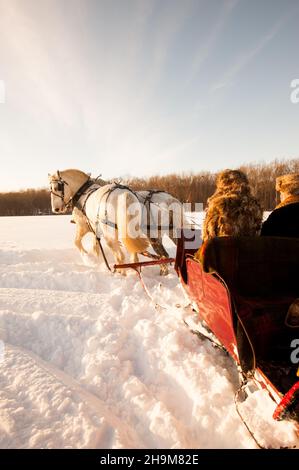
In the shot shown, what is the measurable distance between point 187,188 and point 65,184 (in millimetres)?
9137

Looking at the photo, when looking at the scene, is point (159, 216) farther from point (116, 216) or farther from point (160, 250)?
point (116, 216)

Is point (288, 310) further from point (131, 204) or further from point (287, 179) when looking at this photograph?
point (131, 204)

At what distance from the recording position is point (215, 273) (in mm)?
1604

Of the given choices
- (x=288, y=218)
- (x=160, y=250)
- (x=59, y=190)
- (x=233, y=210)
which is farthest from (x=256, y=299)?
(x=59, y=190)

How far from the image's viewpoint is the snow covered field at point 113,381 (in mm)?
1490

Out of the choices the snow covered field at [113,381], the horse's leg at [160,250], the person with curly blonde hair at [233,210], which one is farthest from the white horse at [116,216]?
the person with curly blonde hair at [233,210]

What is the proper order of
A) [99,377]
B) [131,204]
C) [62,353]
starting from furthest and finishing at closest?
[131,204] < [62,353] < [99,377]

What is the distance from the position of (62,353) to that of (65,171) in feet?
15.3

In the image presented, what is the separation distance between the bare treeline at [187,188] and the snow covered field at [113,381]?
689cm

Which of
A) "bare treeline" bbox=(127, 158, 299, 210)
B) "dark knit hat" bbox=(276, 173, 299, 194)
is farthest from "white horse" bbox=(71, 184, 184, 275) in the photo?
"bare treeline" bbox=(127, 158, 299, 210)

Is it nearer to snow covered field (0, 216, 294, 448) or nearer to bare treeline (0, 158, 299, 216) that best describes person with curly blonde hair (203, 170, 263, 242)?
snow covered field (0, 216, 294, 448)

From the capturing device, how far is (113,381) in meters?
1.99
